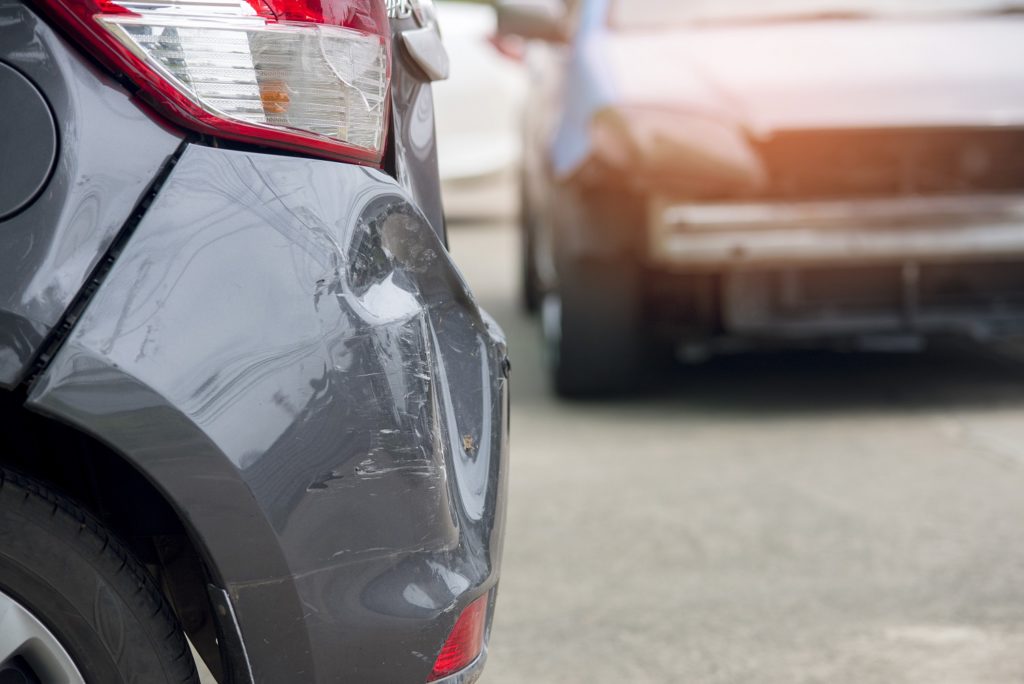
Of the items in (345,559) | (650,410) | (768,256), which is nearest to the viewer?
(345,559)

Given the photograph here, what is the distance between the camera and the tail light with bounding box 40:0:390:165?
5.53 ft

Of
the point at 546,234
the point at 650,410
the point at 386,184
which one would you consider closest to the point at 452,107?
the point at 546,234

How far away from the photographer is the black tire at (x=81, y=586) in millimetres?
1691

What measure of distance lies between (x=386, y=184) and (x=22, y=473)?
0.52m

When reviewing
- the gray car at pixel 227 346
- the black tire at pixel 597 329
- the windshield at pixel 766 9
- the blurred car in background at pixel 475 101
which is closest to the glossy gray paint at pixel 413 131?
the gray car at pixel 227 346

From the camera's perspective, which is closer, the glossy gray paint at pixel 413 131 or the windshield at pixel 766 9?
the glossy gray paint at pixel 413 131

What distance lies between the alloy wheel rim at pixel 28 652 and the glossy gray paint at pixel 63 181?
254mm

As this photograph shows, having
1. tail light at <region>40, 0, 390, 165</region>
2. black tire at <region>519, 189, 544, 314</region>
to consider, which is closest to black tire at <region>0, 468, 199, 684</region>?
tail light at <region>40, 0, 390, 165</region>

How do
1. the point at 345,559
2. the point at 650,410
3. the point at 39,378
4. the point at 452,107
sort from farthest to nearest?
the point at 452,107 < the point at 650,410 < the point at 345,559 < the point at 39,378

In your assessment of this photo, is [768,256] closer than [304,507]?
No

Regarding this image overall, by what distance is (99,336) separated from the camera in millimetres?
1624

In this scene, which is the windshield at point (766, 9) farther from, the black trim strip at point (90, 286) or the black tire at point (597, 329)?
the black trim strip at point (90, 286)

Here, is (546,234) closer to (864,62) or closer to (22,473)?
(864,62)

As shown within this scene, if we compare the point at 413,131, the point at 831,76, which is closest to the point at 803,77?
the point at 831,76
